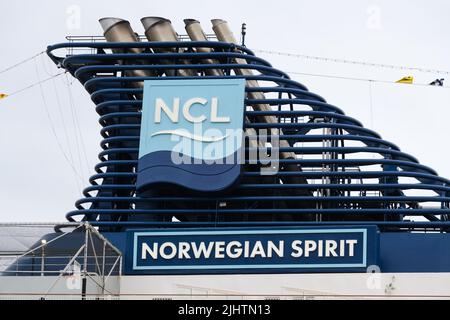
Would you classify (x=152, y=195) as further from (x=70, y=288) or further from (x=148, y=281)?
(x=70, y=288)

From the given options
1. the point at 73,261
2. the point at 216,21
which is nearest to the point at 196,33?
the point at 216,21

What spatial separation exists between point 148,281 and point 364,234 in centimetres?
938

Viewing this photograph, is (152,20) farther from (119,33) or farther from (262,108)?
(262,108)

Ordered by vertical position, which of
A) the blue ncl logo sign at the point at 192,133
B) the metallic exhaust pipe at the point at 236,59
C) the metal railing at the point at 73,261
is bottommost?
the metal railing at the point at 73,261

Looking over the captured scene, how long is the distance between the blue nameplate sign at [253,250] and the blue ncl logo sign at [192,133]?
2624 millimetres

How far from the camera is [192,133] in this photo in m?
54.9

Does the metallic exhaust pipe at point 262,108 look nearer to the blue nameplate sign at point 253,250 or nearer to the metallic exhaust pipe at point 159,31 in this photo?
the metallic exhaust pipe at point 159,31

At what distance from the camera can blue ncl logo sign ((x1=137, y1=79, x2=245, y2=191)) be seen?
5412cm

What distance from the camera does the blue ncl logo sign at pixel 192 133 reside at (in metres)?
54.1

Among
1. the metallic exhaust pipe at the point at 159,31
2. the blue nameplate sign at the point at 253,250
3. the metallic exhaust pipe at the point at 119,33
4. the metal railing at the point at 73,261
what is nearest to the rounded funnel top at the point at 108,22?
the metallic exhaust pipe at the point at 119,33

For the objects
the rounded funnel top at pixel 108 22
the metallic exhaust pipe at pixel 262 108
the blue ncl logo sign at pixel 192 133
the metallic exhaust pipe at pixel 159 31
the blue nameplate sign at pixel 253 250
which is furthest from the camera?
the rounded funnel top at pixel 108 22

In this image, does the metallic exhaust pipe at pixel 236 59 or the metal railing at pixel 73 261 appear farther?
the metallic exhaust pipe at pixel 236 59

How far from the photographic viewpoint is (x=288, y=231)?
52.1 m
